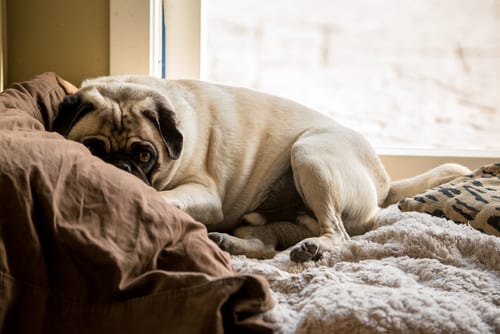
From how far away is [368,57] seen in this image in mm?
2770

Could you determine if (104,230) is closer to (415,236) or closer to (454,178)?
(415,236)

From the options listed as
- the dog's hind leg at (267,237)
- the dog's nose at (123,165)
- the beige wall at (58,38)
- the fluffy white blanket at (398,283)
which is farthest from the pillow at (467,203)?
the beige wall at (58,38)

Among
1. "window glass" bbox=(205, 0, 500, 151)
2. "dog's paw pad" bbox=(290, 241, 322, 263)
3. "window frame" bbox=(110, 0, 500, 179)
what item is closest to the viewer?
"dog's paw pad" bbox=(290, 241, 322, 263)

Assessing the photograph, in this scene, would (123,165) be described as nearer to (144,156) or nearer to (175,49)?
(144,156)

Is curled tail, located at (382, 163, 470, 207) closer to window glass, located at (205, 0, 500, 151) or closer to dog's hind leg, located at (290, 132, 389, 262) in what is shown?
dog's hind leg, located at (290, 132, 389, 262)

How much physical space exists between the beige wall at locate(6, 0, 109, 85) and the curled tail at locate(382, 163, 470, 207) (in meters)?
1.31

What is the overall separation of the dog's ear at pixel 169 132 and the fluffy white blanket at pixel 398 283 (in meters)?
0.40

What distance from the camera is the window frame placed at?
2.29m

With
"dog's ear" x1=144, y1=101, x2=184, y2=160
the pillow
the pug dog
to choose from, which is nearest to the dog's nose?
the pug dog

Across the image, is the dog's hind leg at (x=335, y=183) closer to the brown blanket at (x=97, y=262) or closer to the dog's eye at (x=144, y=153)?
the dog's eye at (x=144, y=153)

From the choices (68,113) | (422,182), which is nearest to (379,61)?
(422,182)

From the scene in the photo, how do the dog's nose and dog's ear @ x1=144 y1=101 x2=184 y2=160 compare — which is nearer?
the dog's nose

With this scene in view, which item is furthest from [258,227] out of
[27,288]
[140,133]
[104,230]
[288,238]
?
[27,288]

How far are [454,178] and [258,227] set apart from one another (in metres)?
0.80
